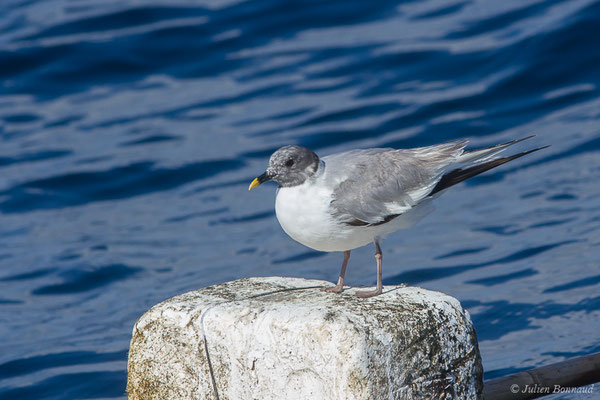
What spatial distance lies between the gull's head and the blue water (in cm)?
316

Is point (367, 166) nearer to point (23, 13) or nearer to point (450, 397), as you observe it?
point (450, 397)

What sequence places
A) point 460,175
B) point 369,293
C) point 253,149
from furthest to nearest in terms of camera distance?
point 253,149 < point 460,175 < point 369,293

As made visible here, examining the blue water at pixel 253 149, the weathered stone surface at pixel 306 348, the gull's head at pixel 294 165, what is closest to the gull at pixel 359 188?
the gull's head at pixel 294 165

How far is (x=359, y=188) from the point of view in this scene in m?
5.55

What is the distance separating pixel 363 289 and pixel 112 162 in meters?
9.49

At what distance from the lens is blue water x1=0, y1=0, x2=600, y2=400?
974cm

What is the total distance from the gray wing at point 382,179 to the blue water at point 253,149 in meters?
2.66

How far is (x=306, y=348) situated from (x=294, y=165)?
133 centimetres

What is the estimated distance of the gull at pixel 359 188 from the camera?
17.7 feet

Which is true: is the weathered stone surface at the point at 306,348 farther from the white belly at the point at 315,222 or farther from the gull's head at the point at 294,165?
the gull's head at the point at 294,165

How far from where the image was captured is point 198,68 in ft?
54.1

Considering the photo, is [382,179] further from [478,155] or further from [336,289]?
[336,289]

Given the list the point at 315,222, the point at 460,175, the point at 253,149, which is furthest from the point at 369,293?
the point at 253,149

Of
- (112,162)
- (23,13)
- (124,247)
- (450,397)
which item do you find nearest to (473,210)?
(124,247)
